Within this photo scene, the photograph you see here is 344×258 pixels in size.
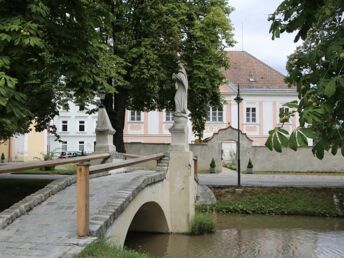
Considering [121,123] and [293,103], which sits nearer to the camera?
[293,103]

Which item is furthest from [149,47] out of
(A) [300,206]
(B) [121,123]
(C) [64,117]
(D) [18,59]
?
(C) [64,117]

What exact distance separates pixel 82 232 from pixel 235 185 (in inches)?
660

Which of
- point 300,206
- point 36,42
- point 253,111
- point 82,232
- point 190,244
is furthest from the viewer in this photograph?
point 253,111

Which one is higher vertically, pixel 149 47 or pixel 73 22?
pixel 149 47

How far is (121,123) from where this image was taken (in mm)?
24641

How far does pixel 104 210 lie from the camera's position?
862 centimetres

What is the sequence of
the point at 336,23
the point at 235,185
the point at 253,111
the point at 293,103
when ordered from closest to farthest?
the point at 293,103 → the point at 336,23 → the point at 235,185 → the point at 253,111

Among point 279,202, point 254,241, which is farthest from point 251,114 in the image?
point 254,241

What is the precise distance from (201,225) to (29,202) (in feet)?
23.9

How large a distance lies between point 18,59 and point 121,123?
595 inches

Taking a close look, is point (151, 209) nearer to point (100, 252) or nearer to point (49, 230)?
point (49, 230)

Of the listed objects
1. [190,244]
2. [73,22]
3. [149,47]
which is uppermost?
[149,47]

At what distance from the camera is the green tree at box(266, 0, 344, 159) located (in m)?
2.87

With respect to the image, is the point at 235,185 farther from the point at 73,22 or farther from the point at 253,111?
the point at 253,111
